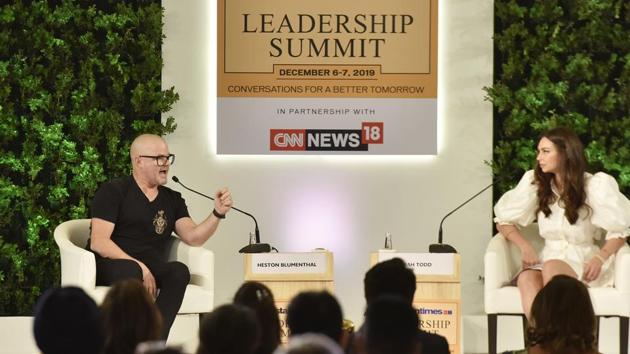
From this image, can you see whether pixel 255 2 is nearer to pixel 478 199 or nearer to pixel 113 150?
pixel 113 150

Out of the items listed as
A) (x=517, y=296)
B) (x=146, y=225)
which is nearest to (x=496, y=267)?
(x=517, y=296)

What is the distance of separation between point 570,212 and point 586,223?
12 centimetres

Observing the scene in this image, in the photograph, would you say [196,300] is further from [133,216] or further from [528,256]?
[528,256]

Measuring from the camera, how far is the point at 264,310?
317cm

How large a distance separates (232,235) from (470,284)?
1.63 m

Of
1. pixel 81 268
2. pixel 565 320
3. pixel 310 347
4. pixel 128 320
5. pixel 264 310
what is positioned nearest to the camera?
pixel 310 347

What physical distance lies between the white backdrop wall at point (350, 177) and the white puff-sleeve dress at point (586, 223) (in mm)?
1033

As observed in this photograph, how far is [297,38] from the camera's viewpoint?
292 inches

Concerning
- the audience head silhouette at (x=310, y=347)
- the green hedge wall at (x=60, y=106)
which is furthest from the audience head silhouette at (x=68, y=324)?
the green hedge wall at (x=60, y=106)

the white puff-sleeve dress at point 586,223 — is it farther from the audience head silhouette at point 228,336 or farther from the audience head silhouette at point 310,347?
the audience head silhouette at point 310,347

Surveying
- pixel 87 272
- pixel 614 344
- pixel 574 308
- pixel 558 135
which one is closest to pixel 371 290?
pixel 574 308

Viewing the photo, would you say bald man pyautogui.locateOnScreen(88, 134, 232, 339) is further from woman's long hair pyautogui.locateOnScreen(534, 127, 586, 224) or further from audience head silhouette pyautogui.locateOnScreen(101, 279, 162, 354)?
audience head silhouette pyautogui.locateOnScreen(101, 279, 162, 354)

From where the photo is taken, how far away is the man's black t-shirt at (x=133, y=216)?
6066mm

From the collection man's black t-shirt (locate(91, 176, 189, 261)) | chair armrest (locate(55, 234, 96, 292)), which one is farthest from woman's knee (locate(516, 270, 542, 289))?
chair armrest (locate(55, 234, 96, 292))
